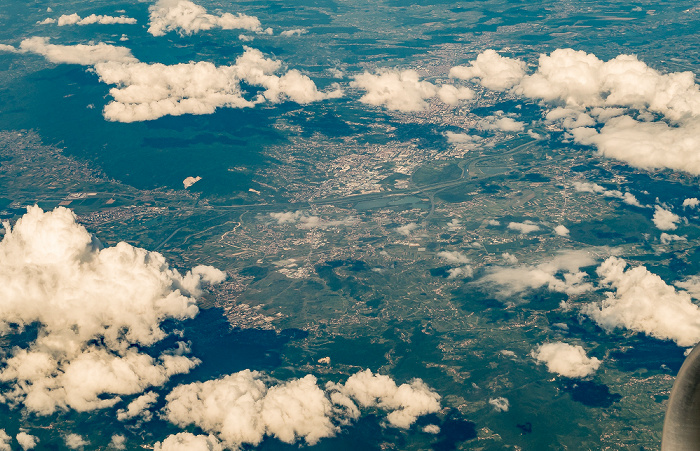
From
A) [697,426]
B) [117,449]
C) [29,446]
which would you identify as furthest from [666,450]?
[29,446]

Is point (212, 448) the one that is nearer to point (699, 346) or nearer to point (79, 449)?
point (79, 449)

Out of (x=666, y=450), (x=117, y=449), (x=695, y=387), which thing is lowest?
(x=117, y=449)

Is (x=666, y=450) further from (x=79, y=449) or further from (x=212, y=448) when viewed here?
(x=79, y=449)

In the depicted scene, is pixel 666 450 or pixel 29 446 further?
pixel 29 446

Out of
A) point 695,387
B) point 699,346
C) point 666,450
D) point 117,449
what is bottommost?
point 117,449

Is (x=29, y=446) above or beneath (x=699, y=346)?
beneath

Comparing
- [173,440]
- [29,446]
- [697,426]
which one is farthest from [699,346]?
[29,446]
